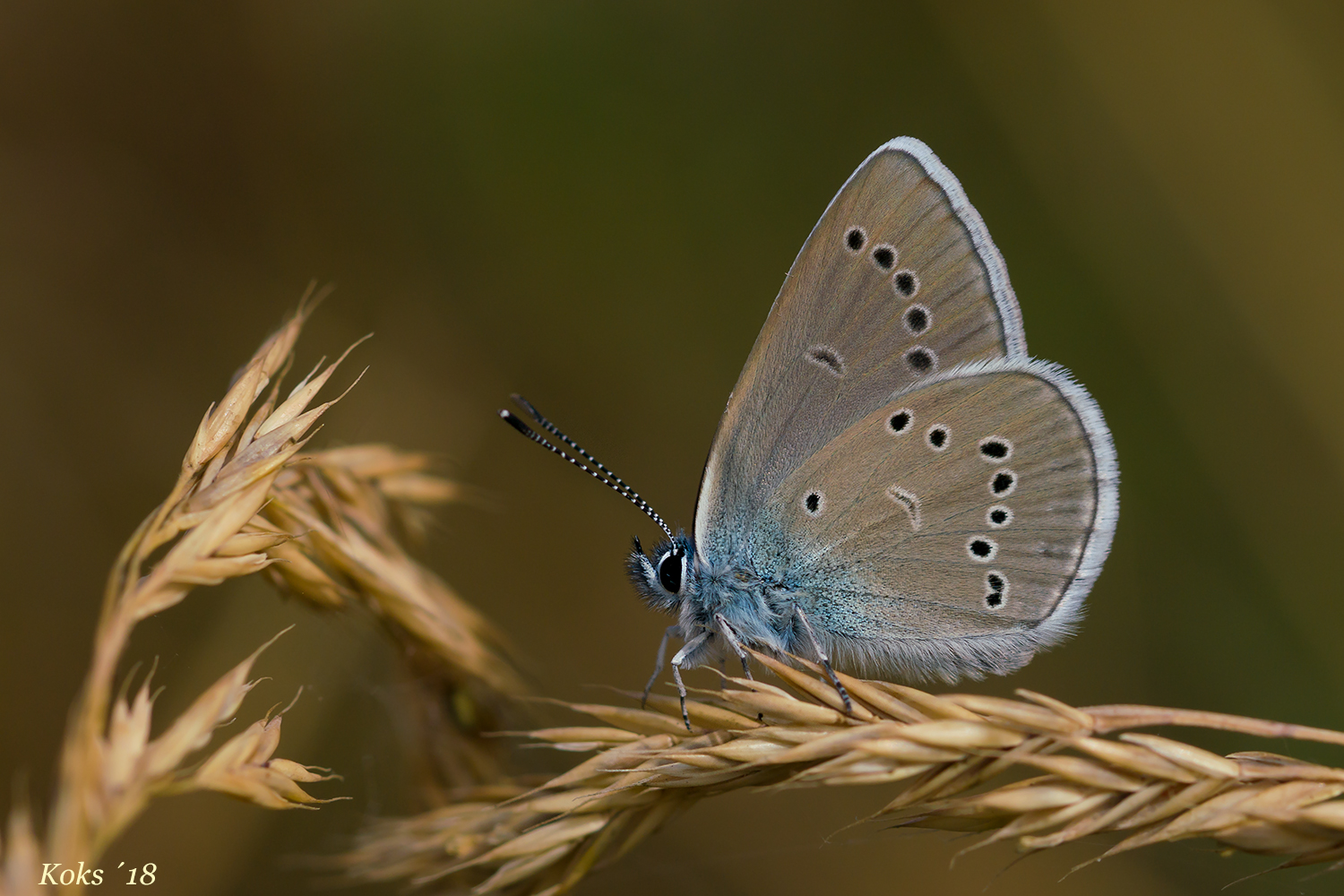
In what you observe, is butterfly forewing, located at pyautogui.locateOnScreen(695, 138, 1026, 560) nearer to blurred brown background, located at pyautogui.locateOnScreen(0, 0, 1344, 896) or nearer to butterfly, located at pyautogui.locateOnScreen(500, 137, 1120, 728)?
butterfly, located at pyautogui.locateOnScreen(500, 137, 1120, 728)

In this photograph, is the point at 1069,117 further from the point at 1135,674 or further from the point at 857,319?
the point at 1135,674

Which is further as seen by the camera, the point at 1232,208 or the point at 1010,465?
the point at 1232,208

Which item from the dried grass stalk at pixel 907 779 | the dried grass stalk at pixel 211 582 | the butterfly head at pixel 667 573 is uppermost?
the dried grass stalk at pixel 211 582

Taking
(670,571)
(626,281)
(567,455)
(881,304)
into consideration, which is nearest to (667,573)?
(670,571)

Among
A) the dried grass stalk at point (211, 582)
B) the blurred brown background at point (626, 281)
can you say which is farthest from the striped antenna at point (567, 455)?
the blurred brown background at point (626, 281)

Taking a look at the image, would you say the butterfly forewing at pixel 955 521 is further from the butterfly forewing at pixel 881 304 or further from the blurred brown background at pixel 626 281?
the blurred brown background at pixel 626 281

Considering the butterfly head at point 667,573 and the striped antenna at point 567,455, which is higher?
the striped antenna at point 567,455

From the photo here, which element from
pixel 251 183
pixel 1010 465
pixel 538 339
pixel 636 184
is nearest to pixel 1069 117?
pixel 636 184

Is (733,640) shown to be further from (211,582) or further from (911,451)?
(211,582)
